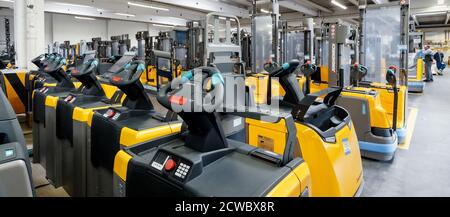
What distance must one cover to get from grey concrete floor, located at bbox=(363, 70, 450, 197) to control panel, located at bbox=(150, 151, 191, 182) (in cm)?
240

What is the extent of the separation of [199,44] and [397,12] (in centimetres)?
559

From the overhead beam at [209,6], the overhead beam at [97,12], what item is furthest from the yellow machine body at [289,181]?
the overhead beam at [97,12]

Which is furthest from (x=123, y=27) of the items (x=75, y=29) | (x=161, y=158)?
(x=161, y=158)

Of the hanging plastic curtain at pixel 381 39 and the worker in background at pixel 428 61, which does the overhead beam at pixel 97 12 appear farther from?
the worker in background at pixel 428 61

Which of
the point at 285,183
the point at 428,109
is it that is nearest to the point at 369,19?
the point at 428,109

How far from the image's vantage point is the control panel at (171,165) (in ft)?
4.58

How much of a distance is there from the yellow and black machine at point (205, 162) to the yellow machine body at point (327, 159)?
890 mm

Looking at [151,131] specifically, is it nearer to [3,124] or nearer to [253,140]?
[3,124]

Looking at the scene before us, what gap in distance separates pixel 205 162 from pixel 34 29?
6060mm

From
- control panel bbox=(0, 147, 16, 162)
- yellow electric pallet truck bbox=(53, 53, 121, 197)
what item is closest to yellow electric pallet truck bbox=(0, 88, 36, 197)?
control panel bbox=(0, 147, 16, 162)

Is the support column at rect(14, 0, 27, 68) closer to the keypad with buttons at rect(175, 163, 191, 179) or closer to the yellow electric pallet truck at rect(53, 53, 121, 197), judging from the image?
the yellow electric pallet truck at rect(53, 53, 121, 197)

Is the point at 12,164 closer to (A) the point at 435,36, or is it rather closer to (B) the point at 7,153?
(B) the point at 7,153
